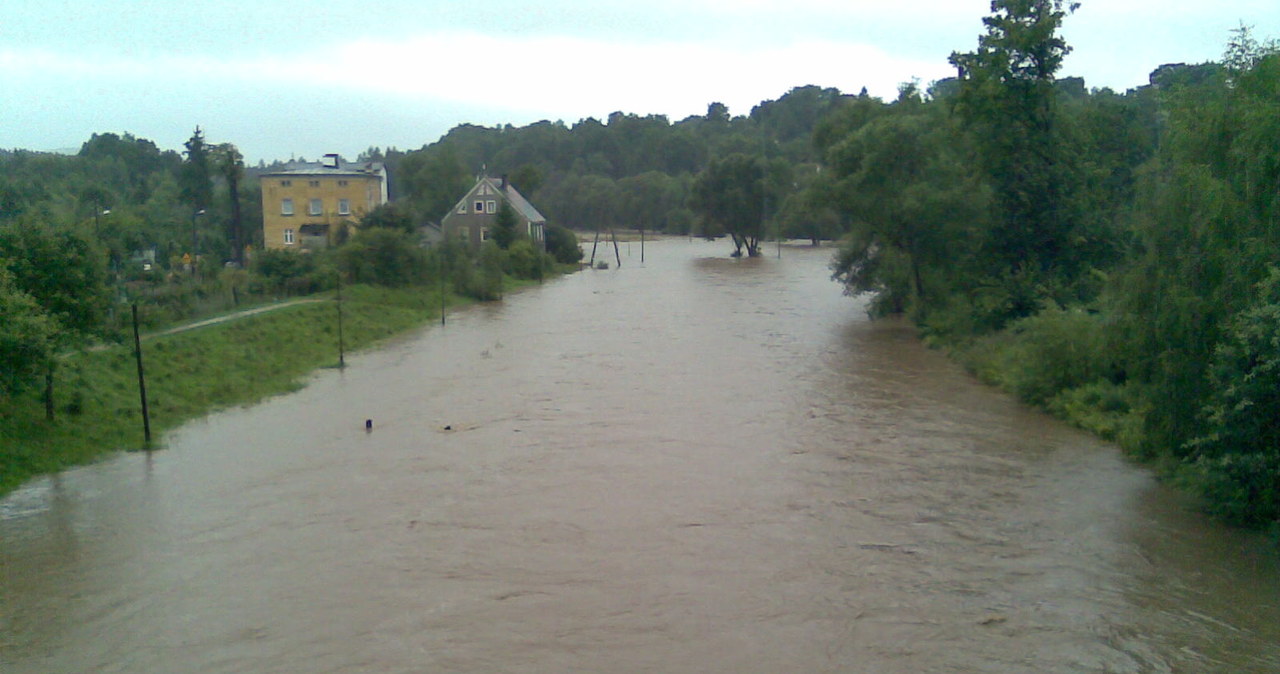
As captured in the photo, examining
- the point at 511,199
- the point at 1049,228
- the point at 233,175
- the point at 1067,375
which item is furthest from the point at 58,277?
the point at 511,199

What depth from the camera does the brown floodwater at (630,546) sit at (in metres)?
11.1

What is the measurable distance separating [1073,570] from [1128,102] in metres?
31.3

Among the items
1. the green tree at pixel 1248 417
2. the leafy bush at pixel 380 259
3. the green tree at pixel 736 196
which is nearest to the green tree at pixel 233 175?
the leafy bush at pixel 380 259

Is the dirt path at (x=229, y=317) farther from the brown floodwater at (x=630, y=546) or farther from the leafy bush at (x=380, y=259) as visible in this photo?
the leafy bush at (x=380, y=259)

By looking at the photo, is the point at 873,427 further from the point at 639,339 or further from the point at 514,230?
the point at 514,230

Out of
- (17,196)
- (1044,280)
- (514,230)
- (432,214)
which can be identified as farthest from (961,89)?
(432,214)

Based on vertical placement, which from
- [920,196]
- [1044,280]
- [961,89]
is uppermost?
[961,89]

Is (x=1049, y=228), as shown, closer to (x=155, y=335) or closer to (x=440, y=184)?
(x=155, y=335)

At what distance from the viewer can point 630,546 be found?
14188 millimetres

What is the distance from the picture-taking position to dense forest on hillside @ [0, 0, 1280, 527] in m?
13.6

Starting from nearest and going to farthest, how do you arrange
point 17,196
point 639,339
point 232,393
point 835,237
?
point 232,393 < point 17,196 < point 639,339 < point 835,237

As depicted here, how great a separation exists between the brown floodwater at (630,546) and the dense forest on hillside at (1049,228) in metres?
1.58

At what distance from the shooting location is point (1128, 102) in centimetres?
3931

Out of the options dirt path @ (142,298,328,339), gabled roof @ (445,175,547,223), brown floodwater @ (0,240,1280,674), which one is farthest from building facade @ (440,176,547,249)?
brown floodwater @ (0,240,1280,674)
